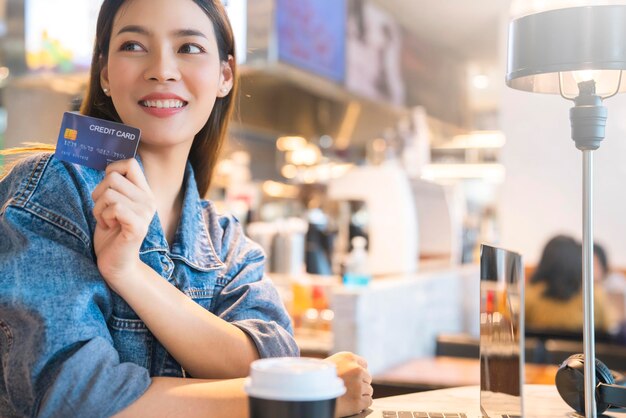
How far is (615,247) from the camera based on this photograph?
15.8 ft

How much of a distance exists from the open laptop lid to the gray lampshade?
0.32 m

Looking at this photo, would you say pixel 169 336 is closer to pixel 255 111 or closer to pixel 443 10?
pixel 255 111

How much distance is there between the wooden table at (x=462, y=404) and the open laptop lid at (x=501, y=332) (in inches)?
4.6

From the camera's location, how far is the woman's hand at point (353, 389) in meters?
1.23

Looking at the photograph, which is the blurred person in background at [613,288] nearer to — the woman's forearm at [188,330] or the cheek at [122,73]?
the woman's forearm at [188,330]

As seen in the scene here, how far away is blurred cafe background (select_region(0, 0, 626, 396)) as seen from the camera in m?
3.69

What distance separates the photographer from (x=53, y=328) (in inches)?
41.1

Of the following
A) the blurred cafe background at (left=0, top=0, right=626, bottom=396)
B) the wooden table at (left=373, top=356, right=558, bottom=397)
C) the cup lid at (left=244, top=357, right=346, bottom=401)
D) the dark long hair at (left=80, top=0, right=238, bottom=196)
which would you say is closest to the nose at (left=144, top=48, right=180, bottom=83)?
the dark long hair at (left=80, top=0, right=238, bottom=196)

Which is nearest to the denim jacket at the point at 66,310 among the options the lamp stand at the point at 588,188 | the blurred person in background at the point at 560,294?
the lamp stand at the point at 588,188

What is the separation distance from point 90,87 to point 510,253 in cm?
84

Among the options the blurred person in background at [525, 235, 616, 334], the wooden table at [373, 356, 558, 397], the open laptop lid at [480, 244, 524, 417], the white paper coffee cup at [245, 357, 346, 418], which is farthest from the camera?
the blurred person in background at [525, 235, 616, 334]

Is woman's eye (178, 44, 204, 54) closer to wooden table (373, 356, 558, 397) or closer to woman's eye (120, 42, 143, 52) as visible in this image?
woman's eye (120, 42, 143, 52)

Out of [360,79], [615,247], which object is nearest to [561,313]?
[615,247]

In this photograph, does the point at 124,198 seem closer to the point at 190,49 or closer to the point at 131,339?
the point at 131,339
